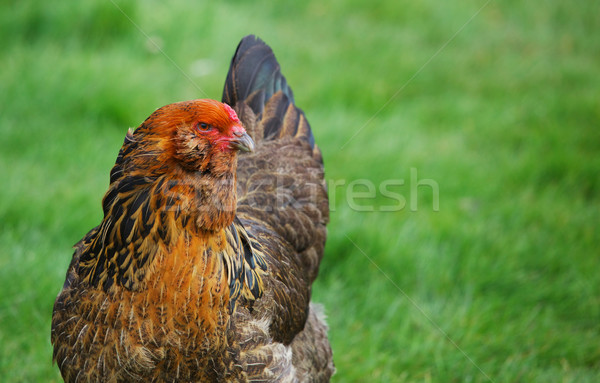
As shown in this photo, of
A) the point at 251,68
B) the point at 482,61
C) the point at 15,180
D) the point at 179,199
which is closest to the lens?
the point at 179,199

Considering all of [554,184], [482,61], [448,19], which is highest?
[448,19]

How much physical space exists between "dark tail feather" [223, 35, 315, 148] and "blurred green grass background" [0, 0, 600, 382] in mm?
1051

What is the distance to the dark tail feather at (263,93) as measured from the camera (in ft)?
11.2

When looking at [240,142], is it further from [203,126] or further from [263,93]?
[263,93]

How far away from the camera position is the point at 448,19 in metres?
7.32

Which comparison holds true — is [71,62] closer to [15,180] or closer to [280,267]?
[15,180]

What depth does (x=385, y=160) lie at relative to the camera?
16.0ft

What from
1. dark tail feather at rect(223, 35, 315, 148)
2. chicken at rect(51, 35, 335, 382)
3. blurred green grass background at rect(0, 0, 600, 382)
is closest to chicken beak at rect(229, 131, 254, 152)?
chicken at rect(51, 35, 335, 382)

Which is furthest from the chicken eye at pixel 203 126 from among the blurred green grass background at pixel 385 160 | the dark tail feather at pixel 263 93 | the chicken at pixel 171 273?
the blurred green grass background at pixel 385 160

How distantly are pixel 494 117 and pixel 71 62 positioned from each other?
13.6 feet

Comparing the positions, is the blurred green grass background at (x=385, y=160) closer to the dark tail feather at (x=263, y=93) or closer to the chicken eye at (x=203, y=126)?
the dark tail feather at (x=263, y=93)

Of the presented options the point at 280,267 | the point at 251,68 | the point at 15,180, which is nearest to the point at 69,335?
the point at 280,267

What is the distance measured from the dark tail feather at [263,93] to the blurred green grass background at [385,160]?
3.45 ft

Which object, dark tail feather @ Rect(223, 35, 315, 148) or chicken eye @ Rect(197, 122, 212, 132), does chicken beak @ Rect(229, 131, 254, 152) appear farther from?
dark tail feather @ Rect(223, 35, 315, 148)
